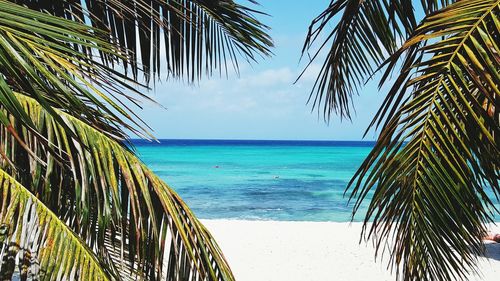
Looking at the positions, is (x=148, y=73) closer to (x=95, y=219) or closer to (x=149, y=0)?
(x=149, y=0)

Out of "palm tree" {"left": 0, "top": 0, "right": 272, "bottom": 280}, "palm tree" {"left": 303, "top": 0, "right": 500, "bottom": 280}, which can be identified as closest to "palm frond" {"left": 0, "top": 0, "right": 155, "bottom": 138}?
"palm tree" {"left": 0, "top": 0, "right": 272, "bottom": 280}

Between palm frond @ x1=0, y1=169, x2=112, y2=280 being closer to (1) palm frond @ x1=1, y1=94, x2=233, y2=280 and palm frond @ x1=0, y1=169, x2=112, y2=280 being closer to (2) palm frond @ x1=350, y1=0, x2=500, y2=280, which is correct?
(1) palm frond @ x1=1, y1=94, x2=233, y2=280

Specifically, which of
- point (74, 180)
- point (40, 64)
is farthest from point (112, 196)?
point (40, 64)

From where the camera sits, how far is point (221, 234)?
10.0 metres

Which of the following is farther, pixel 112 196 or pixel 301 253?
pixel 301 253

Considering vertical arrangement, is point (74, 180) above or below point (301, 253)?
above

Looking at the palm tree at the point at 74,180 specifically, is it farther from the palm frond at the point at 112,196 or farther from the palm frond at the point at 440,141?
the palm frond at the point at 440,141

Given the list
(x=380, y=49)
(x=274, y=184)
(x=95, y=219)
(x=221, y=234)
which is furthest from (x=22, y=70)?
(x=274, y=184)

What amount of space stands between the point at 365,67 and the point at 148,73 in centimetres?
142

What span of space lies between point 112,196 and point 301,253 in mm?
7082

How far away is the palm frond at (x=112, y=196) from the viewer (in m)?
1.60

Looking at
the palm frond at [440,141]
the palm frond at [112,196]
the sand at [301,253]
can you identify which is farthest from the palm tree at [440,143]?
the sand at [301,253]

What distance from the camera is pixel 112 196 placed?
162 centimetres

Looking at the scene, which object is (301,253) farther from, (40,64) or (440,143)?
(40,64)
